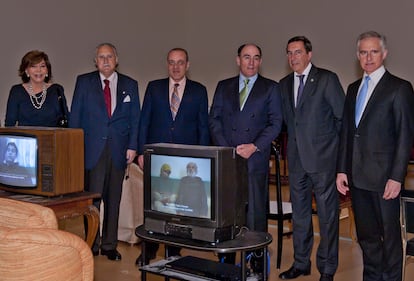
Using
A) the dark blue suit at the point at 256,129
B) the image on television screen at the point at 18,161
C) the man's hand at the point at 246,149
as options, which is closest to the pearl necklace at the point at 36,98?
the image on television screen at the point at 18,161

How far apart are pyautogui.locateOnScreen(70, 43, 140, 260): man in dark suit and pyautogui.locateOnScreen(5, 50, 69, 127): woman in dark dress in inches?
7.1

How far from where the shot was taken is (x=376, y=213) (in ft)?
12.5

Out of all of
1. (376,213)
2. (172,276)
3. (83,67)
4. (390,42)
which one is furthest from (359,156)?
(83,67)

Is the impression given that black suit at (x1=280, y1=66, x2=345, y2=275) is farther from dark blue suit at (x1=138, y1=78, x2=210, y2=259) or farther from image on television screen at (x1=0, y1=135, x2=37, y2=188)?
image on television screen at (x1=0, y1=135, x2=37, y2=188)

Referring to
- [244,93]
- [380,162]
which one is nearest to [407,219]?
[380,162]

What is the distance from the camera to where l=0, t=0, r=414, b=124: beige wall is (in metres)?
7.50

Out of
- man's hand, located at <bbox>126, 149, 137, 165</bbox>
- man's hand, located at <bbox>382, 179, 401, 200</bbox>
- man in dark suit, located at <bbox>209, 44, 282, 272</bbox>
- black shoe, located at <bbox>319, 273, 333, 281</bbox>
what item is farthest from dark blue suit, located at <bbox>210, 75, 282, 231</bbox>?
man's hand, located at <bbox>382, 179, 401, 200</bbox>

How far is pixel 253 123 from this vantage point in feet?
14.7

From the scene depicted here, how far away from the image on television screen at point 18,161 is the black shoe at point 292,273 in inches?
73.3

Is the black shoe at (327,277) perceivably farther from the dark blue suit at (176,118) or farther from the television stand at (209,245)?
the dark blue suit at (176,118)

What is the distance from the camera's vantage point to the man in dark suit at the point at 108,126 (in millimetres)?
4844

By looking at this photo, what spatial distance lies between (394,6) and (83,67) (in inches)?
159

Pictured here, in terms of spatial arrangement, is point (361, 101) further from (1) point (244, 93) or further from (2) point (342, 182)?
(1) point (244, 93)

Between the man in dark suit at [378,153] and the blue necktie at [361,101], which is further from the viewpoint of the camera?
the blue necktie at [361,101]
